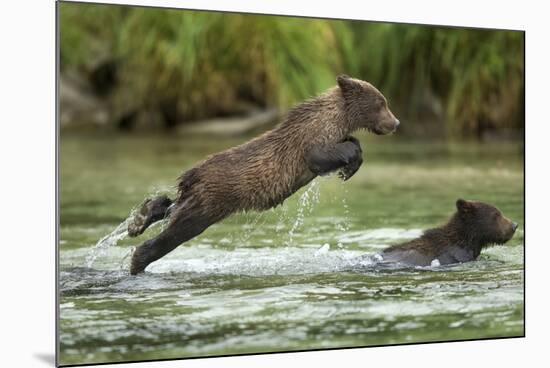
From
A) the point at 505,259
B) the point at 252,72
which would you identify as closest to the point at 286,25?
the point at 252,72

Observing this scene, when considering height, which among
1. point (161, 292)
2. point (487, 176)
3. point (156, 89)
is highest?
point (156, 89)

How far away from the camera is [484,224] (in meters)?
9.48

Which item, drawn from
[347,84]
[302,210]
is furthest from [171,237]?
[302,210]

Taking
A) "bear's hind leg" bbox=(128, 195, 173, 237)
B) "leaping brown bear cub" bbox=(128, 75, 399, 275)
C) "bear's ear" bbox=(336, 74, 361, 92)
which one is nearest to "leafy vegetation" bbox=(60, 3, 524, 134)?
"bear's ear" bbox=(336, 74, 361, 92)

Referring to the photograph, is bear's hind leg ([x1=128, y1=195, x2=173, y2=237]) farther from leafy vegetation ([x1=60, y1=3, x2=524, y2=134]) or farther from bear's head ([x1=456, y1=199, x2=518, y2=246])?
bear's head ([x1=456, y1=199, x2=518, y2=246])

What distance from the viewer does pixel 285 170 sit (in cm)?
841

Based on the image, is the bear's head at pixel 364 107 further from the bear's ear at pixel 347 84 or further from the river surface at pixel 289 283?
the river surface at pixel 289 283

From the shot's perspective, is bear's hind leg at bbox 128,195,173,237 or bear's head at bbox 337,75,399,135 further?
bear's head at bbox 337,75,399,135

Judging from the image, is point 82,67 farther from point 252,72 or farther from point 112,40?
point 252,72

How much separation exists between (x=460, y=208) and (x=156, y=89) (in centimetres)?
476

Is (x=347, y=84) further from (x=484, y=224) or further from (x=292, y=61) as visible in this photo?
(x=292, y=61)

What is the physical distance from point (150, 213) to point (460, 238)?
2668 millimetres

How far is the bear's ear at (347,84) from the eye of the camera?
8.75m

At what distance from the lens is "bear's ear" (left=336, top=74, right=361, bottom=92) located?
8.75 m
